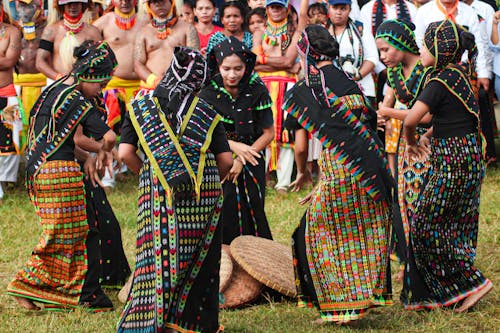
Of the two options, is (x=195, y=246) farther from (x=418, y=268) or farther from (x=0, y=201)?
(x=0, y=201)

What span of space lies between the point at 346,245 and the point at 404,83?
1.44 meters

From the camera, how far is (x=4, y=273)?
301 inches

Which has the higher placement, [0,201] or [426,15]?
[426,15]

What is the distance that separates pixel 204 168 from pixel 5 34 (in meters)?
5.62

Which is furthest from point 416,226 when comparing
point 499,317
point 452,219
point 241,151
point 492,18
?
point 492,18

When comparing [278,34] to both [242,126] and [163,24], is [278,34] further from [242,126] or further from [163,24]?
[242,126]

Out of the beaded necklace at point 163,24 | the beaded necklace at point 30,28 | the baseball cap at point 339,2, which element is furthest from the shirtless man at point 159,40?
the baseball cap at point 339,2

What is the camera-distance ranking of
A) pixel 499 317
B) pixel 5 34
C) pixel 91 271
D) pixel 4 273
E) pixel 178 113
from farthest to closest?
pixel 5 34 → pixel 4 273 → pixel 91 271 → pixel 499 317 → pixel 178 113

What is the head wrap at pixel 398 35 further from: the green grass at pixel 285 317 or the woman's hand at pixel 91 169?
the woman's hand at pixel 91 169

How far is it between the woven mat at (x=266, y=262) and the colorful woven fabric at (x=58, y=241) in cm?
110

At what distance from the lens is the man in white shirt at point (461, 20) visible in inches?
401

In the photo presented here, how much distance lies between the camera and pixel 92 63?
20.9 feet

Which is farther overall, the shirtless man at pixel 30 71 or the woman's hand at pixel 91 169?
the shirtless man at pixel 30 71

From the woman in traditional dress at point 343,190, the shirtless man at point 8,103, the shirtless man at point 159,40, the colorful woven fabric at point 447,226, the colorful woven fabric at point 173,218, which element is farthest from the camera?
the shirtless man at point 159,40
